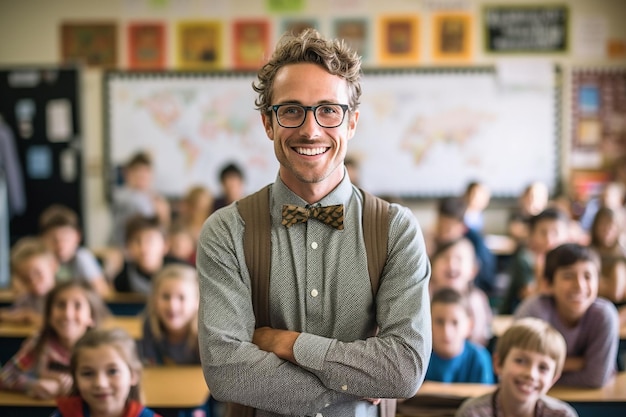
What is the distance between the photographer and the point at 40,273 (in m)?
4.04

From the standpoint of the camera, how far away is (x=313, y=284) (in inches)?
60.2

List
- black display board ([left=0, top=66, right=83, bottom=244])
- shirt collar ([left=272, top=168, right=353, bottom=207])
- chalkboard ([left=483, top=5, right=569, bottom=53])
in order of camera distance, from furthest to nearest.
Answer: black display board ([left=0, top=66, right=83, bottom=244])
chalkboard ([left=483, top=5, right=569, bottom=53])
shirt collar ([left=272, top=168, right=353, bottom=207])

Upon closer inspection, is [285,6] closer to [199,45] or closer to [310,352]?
[199,45]

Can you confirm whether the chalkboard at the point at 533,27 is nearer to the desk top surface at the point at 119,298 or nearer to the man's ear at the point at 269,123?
the desk top surface at the point at 119,298

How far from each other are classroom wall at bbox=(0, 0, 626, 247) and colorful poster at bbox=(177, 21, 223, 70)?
0.08 meters

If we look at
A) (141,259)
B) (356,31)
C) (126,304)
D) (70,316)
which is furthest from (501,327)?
(356,31)

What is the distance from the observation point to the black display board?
7.28 m

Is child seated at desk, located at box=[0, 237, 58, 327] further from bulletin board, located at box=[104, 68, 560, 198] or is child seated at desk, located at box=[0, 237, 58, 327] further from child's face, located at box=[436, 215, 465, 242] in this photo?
bulletin board, located at box=[104, 68, 560, 198]

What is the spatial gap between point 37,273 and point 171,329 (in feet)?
3.52

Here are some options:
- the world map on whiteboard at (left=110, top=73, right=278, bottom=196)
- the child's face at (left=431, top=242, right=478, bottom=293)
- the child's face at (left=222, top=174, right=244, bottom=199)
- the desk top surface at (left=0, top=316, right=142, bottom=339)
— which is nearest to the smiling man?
the desk top surface at (left=0, top=316, right=142, bottom=339)

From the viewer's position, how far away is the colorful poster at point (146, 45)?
7348 millimetres

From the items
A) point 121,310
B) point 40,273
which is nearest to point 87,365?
point 40,273

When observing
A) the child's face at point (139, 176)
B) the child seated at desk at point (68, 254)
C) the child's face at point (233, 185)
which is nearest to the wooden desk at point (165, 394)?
the child seated at desk at point (68, 254)

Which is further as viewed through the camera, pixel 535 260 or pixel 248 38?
pixel 248 38
